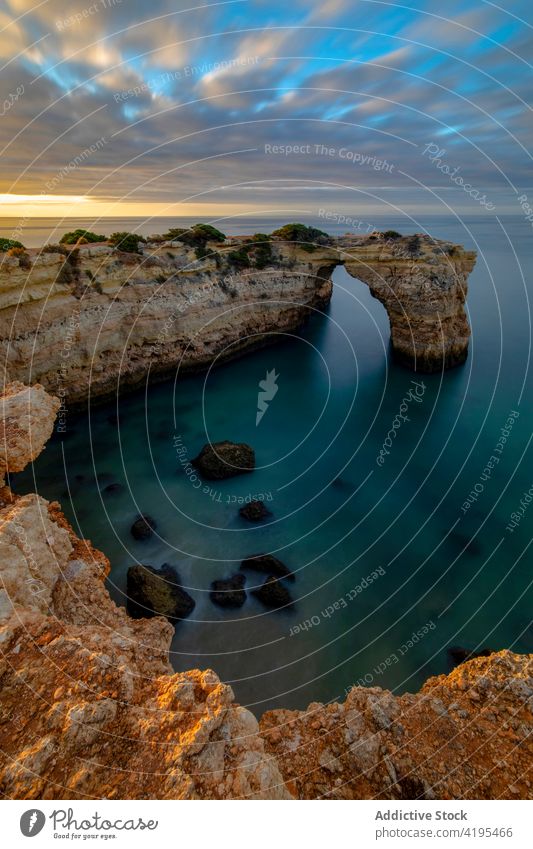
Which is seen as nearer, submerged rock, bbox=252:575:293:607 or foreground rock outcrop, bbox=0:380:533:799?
foreground rock outcrop, bbox=0:380:533:799

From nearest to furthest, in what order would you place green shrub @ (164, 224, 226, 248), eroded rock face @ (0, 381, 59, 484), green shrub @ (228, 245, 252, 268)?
1. eroded rock face @ (0, 381, 59, 484)
2. green shrub @ (164, 224, 226, 248)
3. green shrub @ (228, 245, 252, 268)

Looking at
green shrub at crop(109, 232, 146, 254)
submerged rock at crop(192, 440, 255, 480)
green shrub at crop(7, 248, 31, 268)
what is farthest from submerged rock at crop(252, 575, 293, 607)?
green shrub at crop(109, 232, 146, 254)

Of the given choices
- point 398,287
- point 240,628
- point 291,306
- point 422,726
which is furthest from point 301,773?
point 291,306

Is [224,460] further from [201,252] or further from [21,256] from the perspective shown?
[201,252]

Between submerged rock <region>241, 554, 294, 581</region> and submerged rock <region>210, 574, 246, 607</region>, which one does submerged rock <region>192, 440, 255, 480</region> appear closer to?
submerged rock <region>241, 554, 294, 581</region>

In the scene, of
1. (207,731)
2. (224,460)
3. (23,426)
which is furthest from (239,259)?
(207,731)

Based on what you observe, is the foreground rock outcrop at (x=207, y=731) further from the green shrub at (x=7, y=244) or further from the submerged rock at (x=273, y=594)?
the green shrub at (x=7, y=244)
